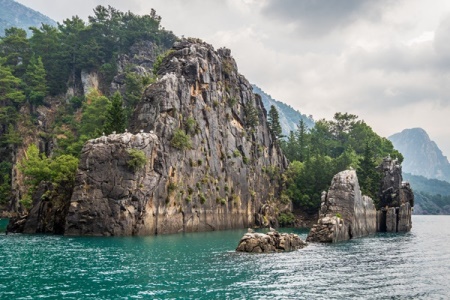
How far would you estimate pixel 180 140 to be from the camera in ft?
270

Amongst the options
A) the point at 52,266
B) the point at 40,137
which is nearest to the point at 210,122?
the point at 40,137

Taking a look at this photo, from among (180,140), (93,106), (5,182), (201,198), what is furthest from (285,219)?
(5,182)

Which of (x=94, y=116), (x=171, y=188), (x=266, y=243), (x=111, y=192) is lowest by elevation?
(x=266, y=243)

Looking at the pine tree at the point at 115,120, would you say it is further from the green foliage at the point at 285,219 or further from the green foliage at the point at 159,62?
the green foliage at the point at 285,219

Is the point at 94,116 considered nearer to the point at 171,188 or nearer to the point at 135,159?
the point at 171,188

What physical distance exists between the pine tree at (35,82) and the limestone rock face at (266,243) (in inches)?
3655

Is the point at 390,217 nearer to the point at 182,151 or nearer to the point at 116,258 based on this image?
the point at 182,151

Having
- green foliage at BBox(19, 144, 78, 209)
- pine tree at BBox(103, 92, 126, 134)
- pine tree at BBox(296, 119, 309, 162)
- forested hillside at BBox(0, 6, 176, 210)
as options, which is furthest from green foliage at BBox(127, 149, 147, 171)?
pine tree at BBox(296, 119, 309, 162)

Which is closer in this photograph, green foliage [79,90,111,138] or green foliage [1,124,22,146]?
green foliage [79,90,111,138]

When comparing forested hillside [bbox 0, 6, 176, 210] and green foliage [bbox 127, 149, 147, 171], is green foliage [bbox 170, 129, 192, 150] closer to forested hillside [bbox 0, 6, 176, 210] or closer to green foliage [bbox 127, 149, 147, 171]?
green foliage [bbox 127, 149, 147, 171]

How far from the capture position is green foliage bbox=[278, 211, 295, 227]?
11056 centimetres

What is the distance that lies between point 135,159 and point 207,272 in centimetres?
3733

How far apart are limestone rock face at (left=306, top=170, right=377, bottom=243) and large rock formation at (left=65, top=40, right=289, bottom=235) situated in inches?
974

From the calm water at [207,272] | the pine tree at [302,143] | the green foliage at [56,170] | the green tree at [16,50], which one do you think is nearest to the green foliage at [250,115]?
the pine tree at [302,143]
